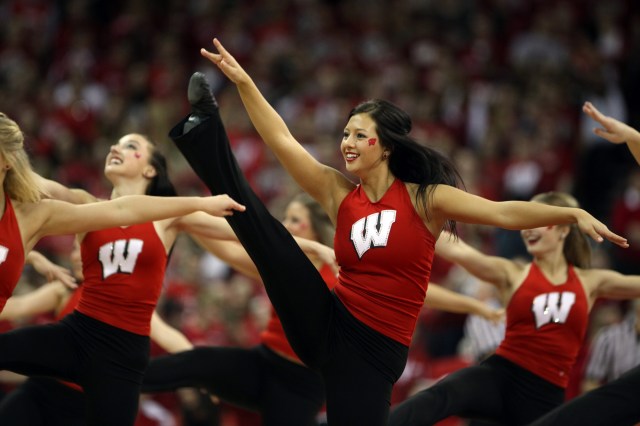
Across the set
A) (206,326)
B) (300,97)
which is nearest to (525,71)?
(300,97)

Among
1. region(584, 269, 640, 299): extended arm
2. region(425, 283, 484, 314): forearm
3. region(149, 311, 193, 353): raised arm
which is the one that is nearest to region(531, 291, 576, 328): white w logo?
region(584, 269, 640, 299): extended arm

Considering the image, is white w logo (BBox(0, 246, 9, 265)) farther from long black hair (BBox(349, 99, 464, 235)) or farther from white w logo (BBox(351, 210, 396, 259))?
long black hair (BBox(349, 99, 464, 235))

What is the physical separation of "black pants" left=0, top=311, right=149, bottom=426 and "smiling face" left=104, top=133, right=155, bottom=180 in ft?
2.96

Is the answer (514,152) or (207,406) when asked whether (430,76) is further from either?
(207,406)

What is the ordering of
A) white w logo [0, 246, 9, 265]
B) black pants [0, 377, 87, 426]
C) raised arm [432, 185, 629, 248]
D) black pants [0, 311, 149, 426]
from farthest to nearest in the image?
black pants [0, 377, 87, 426], black pants [0, 311, 149, 426], white w logo [0, 246, 9, 265], raised arm [432, 185, 629, 248]

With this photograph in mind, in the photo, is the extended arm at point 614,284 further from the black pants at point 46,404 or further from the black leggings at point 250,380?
the black pants at point 46,404

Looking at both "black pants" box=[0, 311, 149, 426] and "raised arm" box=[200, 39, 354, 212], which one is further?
"black pants" box=[0, 311, 149, 426]

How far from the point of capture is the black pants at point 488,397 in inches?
214

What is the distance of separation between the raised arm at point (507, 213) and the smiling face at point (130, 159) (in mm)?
1963

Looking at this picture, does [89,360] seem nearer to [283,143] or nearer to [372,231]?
[283,143]

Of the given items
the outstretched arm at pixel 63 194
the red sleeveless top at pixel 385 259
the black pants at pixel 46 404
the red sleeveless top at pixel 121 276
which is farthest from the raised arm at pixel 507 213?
the black pants at pixel 46 404

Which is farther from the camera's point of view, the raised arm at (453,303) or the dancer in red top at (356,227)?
the raised arm at (453,303)

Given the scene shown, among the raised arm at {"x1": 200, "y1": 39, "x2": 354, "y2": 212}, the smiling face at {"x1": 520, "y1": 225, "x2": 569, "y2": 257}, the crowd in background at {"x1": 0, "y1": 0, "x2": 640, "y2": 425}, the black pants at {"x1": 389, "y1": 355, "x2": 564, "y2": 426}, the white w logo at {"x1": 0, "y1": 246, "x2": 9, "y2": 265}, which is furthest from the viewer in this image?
the crowd in background at {"x1": 0, "y1": 0, "x2": 640, "y2": 425}

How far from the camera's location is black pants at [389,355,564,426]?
5426mm
